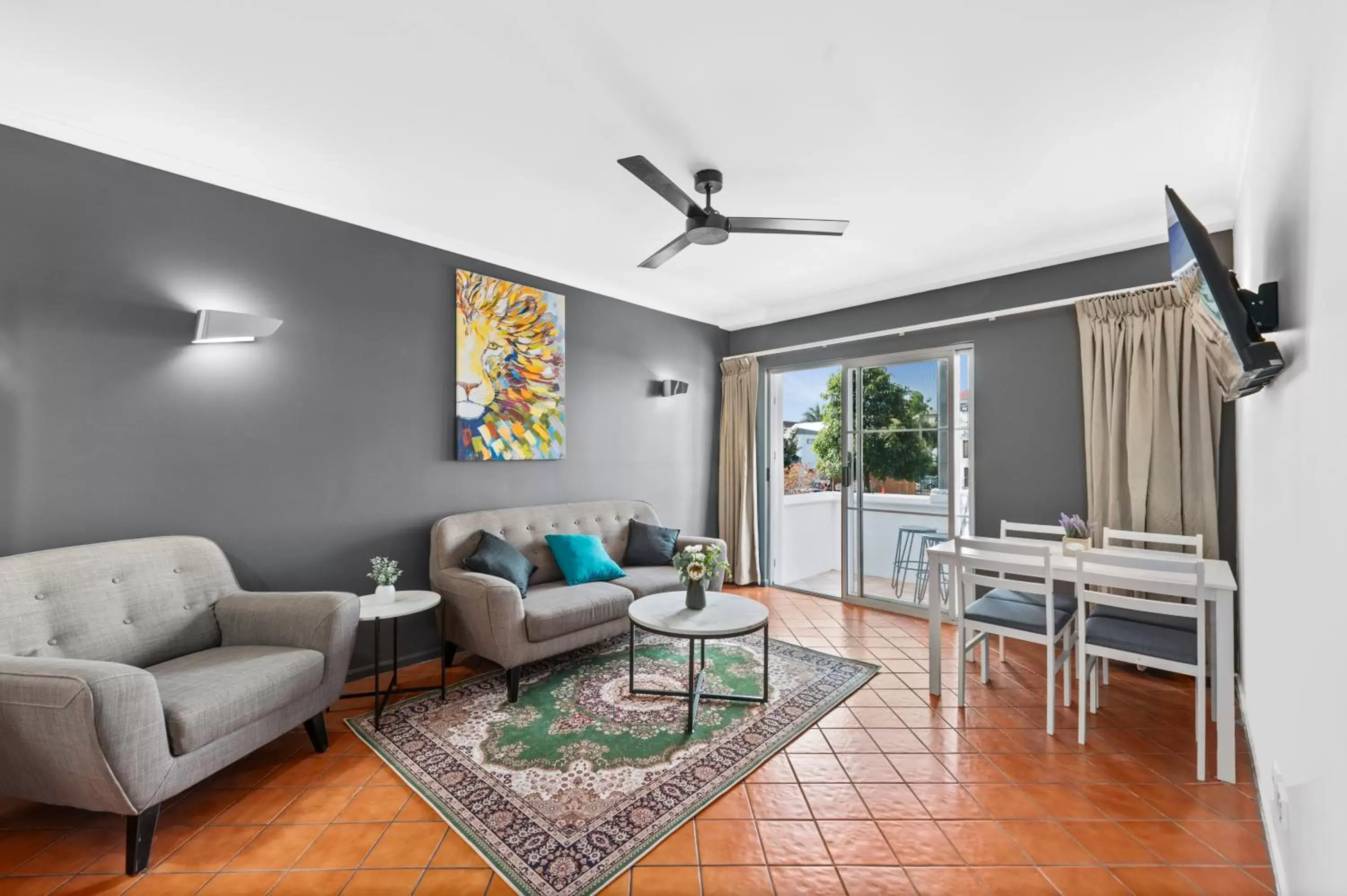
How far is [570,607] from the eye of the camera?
Result: 306 cm

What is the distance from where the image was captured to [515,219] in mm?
3346

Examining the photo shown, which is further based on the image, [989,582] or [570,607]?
[570,607]

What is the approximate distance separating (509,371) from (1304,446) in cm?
372

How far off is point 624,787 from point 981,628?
1.88m

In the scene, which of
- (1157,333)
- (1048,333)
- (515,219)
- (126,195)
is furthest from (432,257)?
(1157,333)

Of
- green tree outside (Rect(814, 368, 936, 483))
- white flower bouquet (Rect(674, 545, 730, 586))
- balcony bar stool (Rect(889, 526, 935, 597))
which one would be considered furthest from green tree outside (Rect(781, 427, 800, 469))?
white flower bouquet (Rect(674, 545, 730, 586))

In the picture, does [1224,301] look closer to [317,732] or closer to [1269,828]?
[1269,828]

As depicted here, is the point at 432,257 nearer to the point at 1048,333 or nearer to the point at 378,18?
the point at 378,18

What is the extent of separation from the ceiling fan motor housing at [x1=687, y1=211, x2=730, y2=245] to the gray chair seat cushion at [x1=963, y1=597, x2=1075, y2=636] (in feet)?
7.36

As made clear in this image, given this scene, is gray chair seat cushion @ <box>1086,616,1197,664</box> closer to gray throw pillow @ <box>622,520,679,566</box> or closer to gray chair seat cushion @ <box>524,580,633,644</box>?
gray chair seat cushion @ <box>524,580,633,644</box>

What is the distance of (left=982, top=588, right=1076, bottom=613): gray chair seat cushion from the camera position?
2.86 meters

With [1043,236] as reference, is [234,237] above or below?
below

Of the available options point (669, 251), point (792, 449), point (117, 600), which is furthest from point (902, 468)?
point (117, 600)

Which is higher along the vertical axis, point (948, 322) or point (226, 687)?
point (948, 322)
